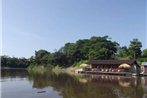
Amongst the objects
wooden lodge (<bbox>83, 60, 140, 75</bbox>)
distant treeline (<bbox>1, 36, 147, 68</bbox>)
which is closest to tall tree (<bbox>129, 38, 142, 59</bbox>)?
distant treeline (<bbox>1, 36, 147, 68</bbox>)

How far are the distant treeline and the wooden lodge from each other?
8912 mm

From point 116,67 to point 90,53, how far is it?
48.5ft

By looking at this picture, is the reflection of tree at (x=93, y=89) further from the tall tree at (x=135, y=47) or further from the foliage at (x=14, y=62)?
the foliage at (x=14, y=62)

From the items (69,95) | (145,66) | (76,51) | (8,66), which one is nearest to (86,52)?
(76,51)

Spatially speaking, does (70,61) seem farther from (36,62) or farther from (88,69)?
(88,69)

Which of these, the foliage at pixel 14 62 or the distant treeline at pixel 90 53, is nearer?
the distant treeline at pixel 90 53

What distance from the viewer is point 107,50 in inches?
2347

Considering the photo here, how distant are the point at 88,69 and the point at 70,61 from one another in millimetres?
21674

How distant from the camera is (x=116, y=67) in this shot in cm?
4672

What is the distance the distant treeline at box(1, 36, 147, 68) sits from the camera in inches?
2293

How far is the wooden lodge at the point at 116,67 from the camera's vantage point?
42741 millimetres

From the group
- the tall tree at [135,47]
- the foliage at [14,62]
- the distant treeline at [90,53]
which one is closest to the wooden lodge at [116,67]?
the distant treeline at [90,53]

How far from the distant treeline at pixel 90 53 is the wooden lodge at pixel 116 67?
8912mm

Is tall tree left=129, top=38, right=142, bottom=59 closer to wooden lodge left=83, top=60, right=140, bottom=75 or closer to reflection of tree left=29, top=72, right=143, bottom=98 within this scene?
wooden lodge left=83, top=60, right=140, bottom=75
